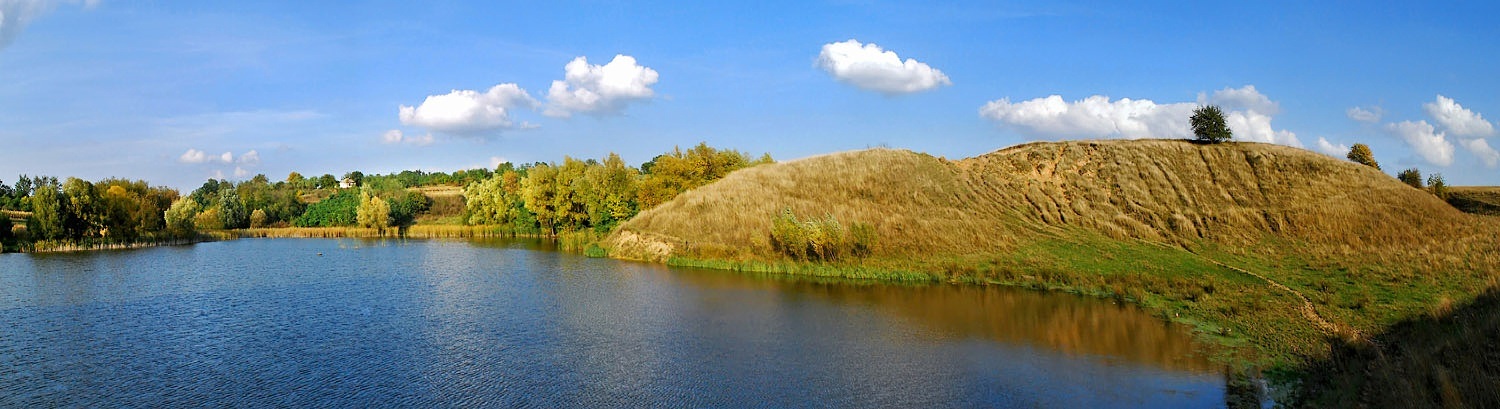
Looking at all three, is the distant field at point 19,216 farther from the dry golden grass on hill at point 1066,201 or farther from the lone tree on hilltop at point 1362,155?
the lone tree on hilltop at point 1362,155

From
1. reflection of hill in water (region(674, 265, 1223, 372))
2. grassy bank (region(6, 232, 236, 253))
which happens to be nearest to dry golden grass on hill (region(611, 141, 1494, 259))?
reflection of hill in water (region(674, 265, 1223, 372))

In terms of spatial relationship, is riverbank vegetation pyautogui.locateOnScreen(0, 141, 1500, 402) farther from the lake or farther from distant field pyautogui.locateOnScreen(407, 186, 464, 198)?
distant field pyautogui.locateOnScreen(407, 186, 464, 198)

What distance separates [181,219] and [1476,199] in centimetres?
9680

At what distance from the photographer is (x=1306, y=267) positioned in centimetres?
2962

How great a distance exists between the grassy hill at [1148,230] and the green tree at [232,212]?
59.5 metres

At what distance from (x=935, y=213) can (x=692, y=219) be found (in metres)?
14.9

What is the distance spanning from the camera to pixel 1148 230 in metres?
37.8

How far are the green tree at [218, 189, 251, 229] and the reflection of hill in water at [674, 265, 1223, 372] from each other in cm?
7340

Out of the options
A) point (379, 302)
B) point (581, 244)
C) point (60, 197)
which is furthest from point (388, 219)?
point (379, 302)

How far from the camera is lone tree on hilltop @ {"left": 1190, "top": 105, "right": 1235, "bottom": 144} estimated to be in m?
43.7

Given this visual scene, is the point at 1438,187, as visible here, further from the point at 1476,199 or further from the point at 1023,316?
the point at 1023,316

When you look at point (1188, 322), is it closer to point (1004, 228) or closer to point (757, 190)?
point (1004, 228)

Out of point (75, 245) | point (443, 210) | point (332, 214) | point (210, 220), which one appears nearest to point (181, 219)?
point (210, 220)

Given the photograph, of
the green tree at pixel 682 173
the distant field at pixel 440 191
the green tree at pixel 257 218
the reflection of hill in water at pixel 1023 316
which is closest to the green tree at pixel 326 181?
the distant field at pixel 440 191
